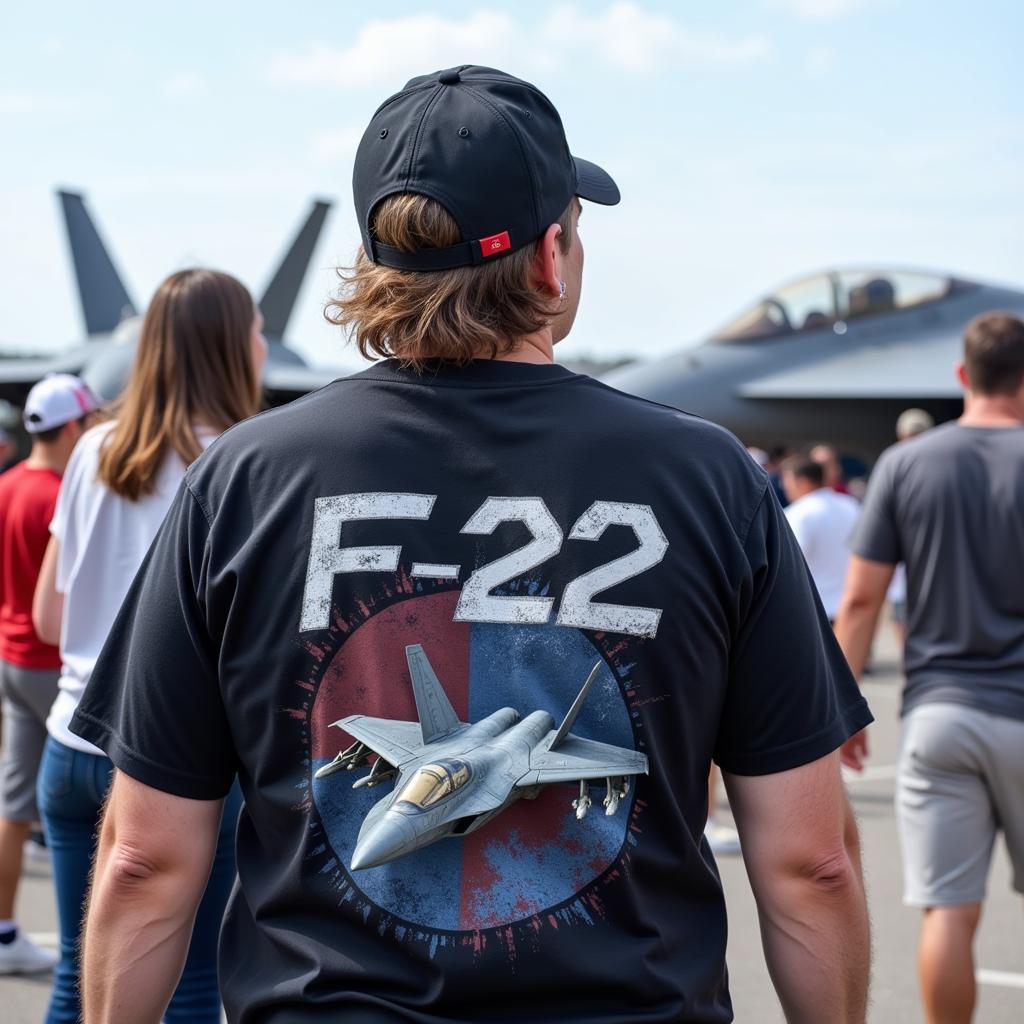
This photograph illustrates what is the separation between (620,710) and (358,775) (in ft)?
1.04

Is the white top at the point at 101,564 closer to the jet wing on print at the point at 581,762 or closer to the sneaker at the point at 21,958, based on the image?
the jet wing on print at the point at 581,762

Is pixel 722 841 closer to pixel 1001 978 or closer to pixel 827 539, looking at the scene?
pixel 1001 978

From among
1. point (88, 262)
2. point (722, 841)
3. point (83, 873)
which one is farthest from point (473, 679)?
point (88, 262)

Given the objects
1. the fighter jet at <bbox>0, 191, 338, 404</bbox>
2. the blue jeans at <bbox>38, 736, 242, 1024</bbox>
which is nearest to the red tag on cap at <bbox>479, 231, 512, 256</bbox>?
the blue jeans at <bbox>38, 736, 242, 1024</bbox>

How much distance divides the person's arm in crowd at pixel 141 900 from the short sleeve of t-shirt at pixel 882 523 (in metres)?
2.64

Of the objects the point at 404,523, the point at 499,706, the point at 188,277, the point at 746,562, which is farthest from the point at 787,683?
the point at 188,277

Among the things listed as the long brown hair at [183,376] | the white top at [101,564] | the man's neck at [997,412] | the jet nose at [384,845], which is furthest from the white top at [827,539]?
the jet nose at [384,845]

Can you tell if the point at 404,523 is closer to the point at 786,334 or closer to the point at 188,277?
the point at 188,277

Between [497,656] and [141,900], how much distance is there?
57 centimetres

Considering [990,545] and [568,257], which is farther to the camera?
[990,545]

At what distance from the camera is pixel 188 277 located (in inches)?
120

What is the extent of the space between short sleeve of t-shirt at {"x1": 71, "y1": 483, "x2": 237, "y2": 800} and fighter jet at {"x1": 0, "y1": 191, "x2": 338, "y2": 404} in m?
21.4

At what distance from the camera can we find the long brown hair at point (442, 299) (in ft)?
4.85

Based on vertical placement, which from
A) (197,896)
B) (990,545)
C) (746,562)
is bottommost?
(990,545)
